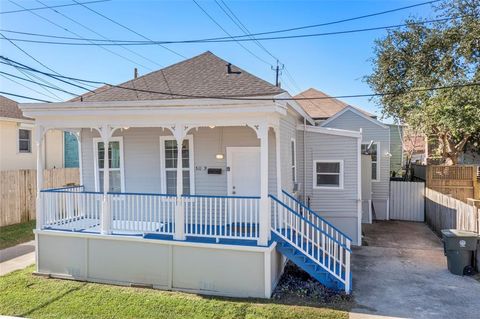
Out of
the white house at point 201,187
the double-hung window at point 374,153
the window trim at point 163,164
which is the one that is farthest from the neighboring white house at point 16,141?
the double-hung window at point 374,153

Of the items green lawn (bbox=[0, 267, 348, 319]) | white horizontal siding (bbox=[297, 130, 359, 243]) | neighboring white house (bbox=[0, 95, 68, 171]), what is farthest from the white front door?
neighboring white house (bbox=[0, 95, 68, 171])

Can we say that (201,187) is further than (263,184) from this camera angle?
Yes

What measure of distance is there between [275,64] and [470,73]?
376 inches

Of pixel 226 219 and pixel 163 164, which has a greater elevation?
pixel 163 164

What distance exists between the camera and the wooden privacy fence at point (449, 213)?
8.20m

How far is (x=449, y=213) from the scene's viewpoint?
10.3 m

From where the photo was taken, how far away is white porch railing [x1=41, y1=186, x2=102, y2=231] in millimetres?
7977

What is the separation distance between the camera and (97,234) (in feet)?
24.5

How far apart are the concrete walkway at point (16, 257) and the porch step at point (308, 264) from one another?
6577 mm

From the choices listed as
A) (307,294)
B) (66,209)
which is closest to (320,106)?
(307,294)

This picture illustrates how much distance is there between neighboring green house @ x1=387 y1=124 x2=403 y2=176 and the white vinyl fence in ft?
19.5

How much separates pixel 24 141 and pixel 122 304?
1221cm

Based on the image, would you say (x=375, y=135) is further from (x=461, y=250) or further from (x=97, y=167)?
(x=97, y=167)

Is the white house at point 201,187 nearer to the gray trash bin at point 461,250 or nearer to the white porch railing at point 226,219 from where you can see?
the white porch railing at point 226,219
